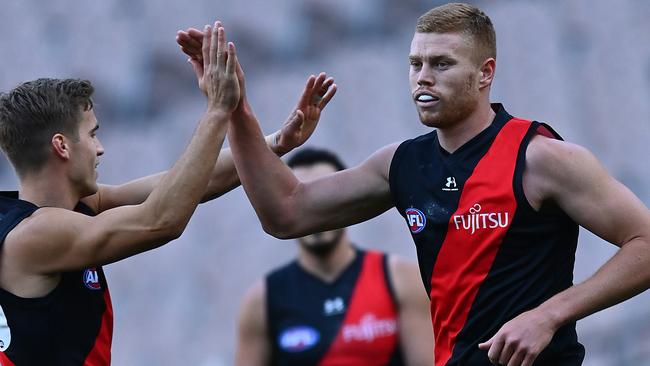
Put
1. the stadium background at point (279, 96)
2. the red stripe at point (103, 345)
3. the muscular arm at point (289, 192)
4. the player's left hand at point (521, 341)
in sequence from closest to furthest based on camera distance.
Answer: the player's left hand at point (521, 341) < the red stripe at point (103, 345) < the muscular arm at point (289, 192) < the stadium background at point (279, 96)

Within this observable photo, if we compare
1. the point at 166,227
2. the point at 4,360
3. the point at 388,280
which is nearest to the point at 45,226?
the point at 166,227

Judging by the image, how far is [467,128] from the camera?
5160mm

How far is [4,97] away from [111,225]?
750 mm

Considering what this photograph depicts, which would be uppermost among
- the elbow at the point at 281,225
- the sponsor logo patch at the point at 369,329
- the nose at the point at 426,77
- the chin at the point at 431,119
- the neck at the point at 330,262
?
the nose at the point at 426,77

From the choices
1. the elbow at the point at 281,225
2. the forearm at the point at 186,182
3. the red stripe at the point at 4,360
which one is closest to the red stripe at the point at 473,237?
the elbow at the point at 281,225

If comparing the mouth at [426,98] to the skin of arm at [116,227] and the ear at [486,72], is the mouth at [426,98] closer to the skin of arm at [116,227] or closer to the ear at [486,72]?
the ear at [486,72]

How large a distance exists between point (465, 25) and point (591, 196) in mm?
863

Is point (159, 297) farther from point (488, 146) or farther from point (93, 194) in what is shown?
point (488, 146)

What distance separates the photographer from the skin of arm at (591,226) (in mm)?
4762

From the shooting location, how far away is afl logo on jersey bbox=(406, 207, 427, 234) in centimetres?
515

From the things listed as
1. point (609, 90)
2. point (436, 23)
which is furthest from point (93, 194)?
point (609, 90)

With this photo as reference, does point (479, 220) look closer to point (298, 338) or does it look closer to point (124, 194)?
point (124, 194)

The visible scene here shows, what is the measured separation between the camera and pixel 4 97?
534 cm

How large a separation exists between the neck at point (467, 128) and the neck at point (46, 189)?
5.25 feet
